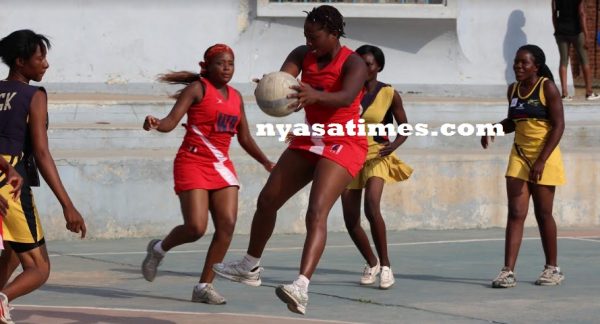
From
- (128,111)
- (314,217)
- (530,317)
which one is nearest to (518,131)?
(530,317)

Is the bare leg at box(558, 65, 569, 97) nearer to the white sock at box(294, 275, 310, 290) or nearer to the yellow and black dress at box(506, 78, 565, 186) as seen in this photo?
the yellow and black dress at box(506, 78, 565, 186)

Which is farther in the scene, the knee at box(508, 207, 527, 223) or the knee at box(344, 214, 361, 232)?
the knee at box(344, 214, 361, 232)

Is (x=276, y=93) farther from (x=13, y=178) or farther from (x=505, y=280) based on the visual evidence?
(x=505, y=280)

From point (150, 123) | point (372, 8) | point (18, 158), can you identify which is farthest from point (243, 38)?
point (18, 158)

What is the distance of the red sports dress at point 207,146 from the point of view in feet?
33.0

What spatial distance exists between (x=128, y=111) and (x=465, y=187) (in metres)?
4.27

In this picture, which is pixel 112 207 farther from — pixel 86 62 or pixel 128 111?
pixel 86 62

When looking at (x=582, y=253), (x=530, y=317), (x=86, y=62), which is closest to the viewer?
(x=530, y=317)

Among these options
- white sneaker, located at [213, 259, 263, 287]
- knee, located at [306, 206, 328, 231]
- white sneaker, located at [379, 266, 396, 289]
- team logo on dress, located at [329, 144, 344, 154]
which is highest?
team logo on dress, located at [329, 144, 344, 154]

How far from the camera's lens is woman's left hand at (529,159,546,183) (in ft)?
35.9

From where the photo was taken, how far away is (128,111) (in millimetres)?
17047

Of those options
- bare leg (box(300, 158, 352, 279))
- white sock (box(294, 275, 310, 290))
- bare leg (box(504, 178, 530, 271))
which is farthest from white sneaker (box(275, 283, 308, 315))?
bare leg (box(504, 178, 530, 271))

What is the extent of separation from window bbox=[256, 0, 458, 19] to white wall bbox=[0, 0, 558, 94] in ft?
0.64

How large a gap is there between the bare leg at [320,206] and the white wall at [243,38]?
9.95m
